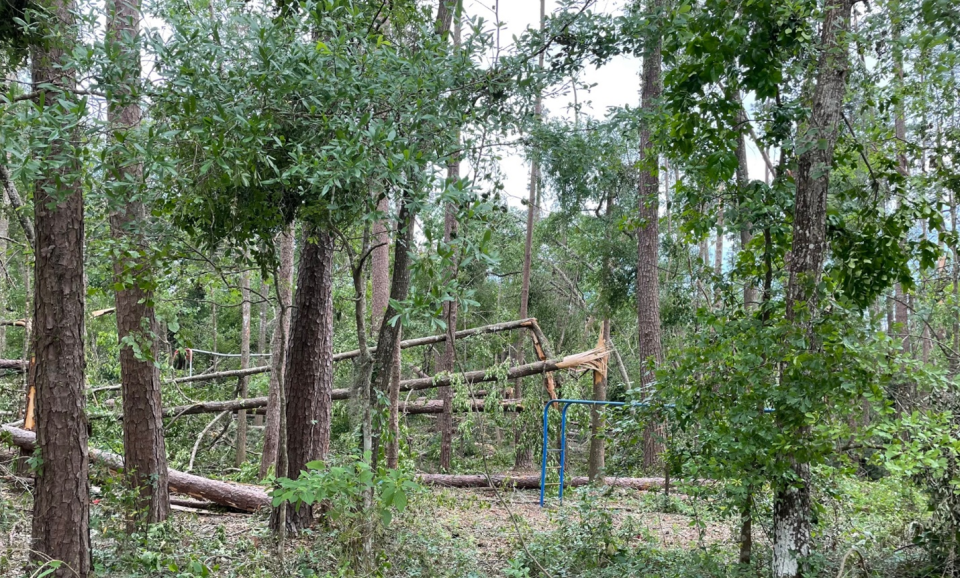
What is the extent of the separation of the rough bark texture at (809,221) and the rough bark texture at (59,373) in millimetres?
4473

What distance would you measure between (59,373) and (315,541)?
247 centimetres

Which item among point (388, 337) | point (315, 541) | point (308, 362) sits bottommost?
point (315, 541)

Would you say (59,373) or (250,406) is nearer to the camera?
(59,373)

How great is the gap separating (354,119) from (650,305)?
25.8 feet

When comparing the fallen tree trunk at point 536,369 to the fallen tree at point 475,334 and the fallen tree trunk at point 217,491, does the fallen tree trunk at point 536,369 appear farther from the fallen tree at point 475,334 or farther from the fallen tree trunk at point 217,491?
the fallen tree trunk at point 217,491

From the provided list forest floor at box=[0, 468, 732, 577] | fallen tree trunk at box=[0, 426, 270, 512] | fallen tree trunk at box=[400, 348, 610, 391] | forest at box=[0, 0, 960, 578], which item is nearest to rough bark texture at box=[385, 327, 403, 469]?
forest at box=[0, 0, 960, 578]

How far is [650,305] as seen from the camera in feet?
35.2

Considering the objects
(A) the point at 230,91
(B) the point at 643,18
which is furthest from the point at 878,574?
(A) the point at 230,91

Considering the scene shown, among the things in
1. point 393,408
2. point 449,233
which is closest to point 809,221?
point 449,233

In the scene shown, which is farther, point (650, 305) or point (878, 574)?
point (650, 305)

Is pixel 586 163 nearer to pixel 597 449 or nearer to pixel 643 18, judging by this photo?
pixel 643 18

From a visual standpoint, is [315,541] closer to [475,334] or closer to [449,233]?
[449,233]

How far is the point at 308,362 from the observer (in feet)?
20.4

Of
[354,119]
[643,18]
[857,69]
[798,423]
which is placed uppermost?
[643,18]
